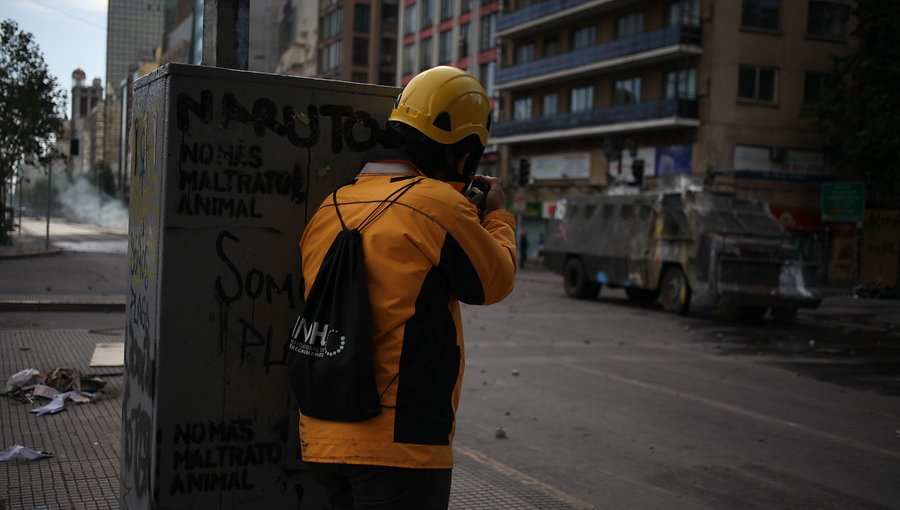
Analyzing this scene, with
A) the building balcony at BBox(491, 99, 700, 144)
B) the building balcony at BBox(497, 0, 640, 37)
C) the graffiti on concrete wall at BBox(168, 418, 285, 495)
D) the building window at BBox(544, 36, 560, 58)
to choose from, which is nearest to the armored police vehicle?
the graffiti on concrete wall at BBox(168, 418, 285, 495)

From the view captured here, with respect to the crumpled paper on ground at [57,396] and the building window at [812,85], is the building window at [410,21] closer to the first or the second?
the building window at [812,85]

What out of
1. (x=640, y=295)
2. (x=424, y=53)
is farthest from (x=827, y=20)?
(x=424, y=53)

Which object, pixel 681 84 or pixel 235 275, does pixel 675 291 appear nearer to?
pixel 235 275

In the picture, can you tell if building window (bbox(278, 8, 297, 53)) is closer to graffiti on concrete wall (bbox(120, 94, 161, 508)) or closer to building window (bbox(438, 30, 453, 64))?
building window (bbox(438, 30, 453, 64))

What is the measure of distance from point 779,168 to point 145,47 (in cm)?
9742

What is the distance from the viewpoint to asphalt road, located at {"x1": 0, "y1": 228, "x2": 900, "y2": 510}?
218 inches

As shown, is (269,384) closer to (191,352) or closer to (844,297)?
(191,352)

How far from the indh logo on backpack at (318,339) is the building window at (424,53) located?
57.7m

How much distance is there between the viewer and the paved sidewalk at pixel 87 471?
161 inches

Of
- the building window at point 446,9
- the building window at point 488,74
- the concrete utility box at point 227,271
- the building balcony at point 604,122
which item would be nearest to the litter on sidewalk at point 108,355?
the concrete utility box at point 227,271

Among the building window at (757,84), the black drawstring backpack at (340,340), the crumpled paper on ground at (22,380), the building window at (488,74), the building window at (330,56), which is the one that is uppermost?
the building window at (330,56)

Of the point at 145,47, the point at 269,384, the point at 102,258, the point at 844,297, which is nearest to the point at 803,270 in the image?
the point at 844,297

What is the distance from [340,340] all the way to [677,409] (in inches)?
249

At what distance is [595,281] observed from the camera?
2098 centimetres
